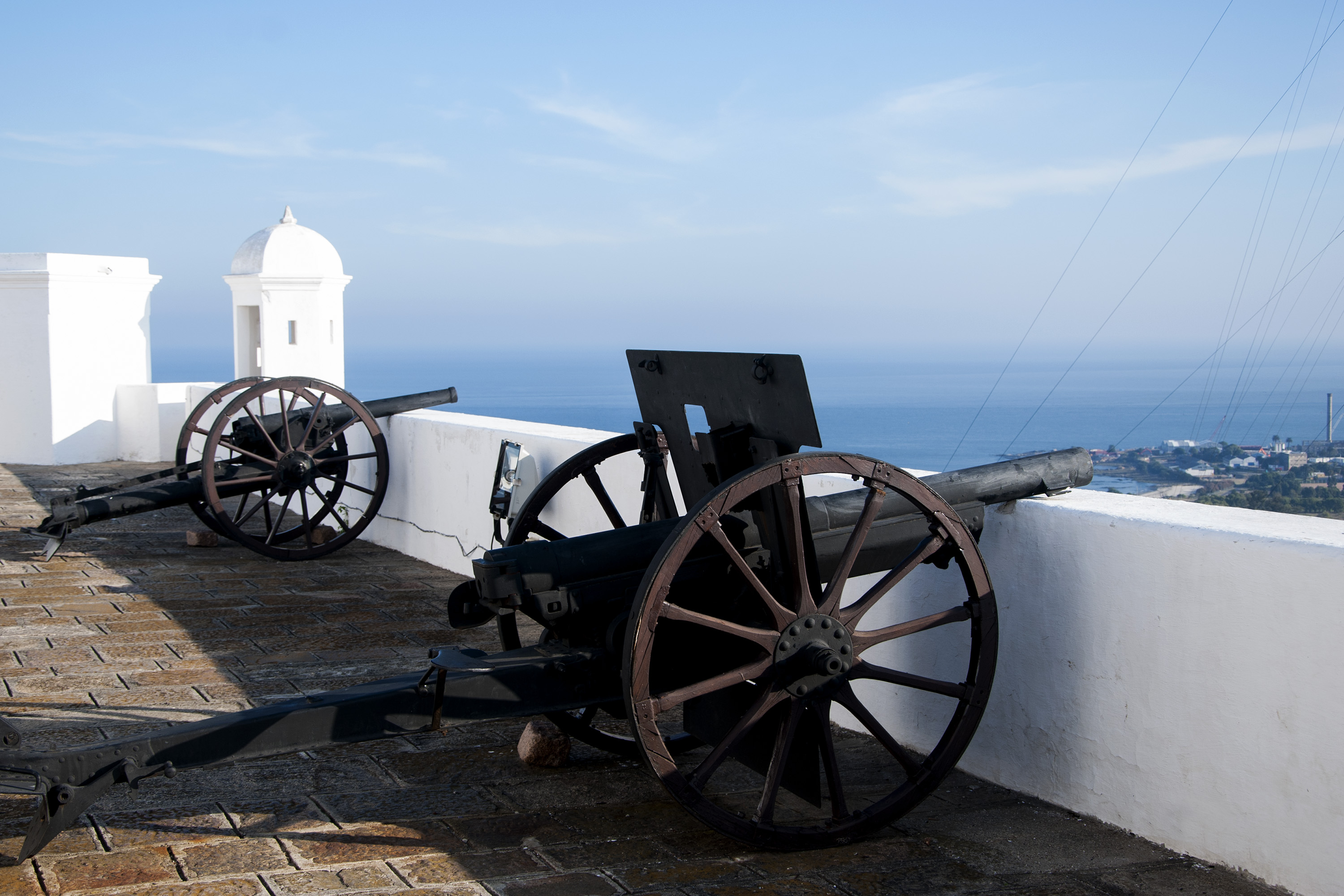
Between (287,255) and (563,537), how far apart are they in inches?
360

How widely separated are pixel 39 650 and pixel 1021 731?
412 centimetres

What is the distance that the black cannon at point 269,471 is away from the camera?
7.43 metres

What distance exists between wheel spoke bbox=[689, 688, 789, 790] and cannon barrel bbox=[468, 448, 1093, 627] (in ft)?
1.50

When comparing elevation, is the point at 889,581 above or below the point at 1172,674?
above

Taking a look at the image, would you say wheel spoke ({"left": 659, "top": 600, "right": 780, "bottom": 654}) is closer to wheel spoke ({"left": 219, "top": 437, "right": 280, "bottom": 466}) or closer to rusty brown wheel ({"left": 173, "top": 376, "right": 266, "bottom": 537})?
wheel spoke ({"left": 219, "top": 437, "right": 280, "bottom": 466})

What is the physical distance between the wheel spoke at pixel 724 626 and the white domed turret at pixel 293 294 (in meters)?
9.99

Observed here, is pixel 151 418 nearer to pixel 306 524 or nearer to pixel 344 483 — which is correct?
pixel 344 483

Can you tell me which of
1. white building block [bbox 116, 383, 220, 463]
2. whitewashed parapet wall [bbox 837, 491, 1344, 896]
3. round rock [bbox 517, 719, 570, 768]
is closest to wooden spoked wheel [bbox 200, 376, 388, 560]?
round rock [bbox 517, 719, 570, 768]

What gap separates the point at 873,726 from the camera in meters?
3.20

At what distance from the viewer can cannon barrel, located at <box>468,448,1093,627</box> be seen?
3326mm

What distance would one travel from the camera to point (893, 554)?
353 cm

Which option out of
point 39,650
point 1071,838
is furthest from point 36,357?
point 1071,838

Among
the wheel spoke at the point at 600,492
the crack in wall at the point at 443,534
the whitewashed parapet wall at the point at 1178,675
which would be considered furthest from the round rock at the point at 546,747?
the crack in wall at the point at 443,534

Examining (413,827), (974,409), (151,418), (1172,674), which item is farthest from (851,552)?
(974,409)
